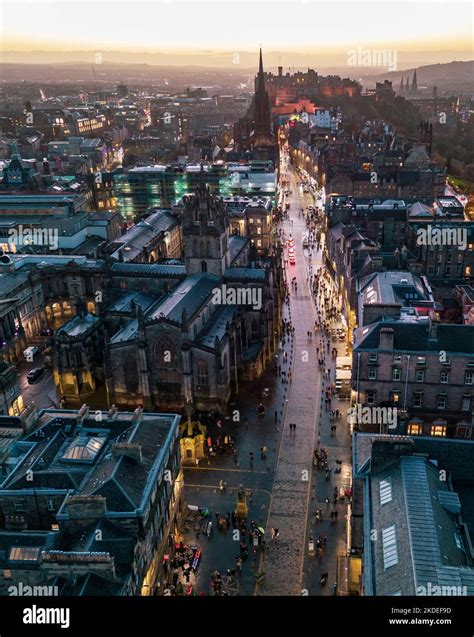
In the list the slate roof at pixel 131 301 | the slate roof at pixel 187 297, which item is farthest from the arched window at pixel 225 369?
the slate roof at pixel 131 301

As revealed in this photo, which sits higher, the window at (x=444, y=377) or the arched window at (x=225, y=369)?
the window at (x=444, y=377)

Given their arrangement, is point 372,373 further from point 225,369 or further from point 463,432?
point 225,369

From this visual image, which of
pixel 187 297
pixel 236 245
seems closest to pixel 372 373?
pixel 187 297

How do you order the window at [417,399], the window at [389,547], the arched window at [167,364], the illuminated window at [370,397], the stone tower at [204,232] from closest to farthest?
the window at [389,547] < the window at [417,399] < the illuminated window at [370,397] < the arched window at [167,364] < the stone tower at [204,232]

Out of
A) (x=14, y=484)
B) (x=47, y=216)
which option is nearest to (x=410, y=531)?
(x=14, y=484)

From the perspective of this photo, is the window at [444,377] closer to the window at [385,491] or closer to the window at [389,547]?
the window at [385,491]

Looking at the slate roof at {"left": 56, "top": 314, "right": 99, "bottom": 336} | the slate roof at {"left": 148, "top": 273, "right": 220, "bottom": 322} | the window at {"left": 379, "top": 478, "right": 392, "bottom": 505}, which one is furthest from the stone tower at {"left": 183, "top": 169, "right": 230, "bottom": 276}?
the window at {"left": 379, "top": 478, "right": 392, "bottom": 505}
